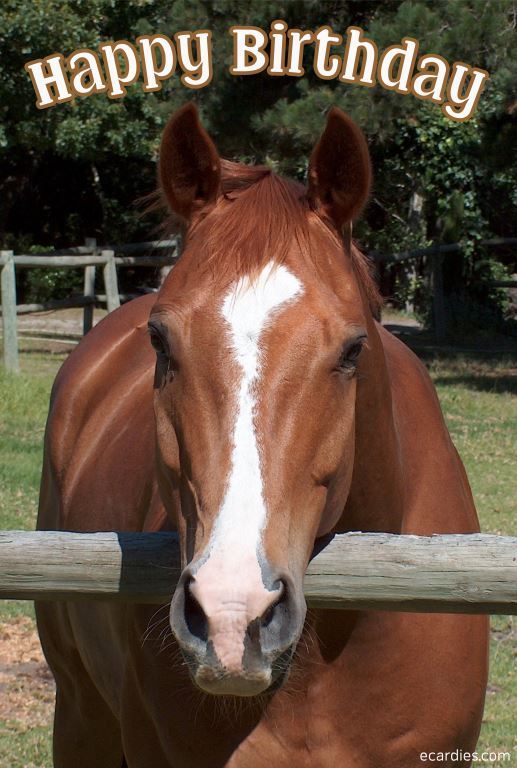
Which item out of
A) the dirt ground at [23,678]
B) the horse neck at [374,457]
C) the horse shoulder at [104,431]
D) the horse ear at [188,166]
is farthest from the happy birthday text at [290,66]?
the horse neck at [374,457]

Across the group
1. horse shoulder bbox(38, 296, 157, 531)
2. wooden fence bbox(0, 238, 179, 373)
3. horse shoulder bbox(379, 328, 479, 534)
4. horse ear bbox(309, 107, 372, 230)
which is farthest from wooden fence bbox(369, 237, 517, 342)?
horse ear bbox(309, 107, 372, 230)

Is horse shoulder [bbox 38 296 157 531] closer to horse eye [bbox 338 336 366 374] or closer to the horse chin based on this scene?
horse eye [bbox 338 336 366 374]

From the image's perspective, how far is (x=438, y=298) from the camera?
17.8 m

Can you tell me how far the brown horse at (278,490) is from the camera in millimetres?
1726

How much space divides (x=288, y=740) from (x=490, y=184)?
17633 millimetres

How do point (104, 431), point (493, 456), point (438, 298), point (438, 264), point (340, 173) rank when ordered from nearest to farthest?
point (340, 173)
point (104, 431)
point (493, 456)
point (438, 298)
point (438, 264)

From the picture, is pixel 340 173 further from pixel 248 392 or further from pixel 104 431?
pixel 104 431

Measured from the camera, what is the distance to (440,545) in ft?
6.59

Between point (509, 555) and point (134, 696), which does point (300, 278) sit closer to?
point (509, 555)

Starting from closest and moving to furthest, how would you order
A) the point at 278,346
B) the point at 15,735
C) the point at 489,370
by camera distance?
1. the point at 278,346
2. the point at 15,735
3. the point at 489,370

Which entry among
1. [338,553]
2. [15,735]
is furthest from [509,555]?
[15,735]

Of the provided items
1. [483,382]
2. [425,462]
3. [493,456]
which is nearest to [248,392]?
[425,462]

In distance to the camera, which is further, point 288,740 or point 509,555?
point 288,740

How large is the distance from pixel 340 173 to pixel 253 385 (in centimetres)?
61
